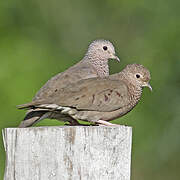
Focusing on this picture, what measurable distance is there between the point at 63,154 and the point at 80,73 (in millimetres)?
2541

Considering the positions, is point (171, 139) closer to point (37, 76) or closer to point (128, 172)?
point (37, 76)

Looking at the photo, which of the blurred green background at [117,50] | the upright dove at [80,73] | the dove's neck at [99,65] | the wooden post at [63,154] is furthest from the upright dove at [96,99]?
the blurred green background at [117,50]

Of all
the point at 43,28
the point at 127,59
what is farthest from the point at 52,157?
the point at 43,28

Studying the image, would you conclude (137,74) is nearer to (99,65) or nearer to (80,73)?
(80,73)

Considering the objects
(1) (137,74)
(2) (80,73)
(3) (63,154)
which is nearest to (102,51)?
(2) (80,73)

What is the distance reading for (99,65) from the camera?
7.66 meters

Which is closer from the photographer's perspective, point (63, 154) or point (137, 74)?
point (63, 154)

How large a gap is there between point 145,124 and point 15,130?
23.4 feet

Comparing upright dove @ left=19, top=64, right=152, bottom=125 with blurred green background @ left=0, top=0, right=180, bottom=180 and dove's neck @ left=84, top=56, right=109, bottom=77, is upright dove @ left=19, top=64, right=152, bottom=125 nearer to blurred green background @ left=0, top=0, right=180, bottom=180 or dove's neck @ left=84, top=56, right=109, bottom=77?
dove's neck @ left=84, top=56, right=109, bottom=77

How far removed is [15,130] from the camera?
4527 millimetres

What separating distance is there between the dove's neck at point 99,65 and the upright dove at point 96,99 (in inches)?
35.6

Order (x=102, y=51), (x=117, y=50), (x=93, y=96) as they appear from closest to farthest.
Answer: (x=93, y=96) → (x=102, y=51) → (x=117, y=50)

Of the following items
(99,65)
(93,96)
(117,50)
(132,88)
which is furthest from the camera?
(117,50)

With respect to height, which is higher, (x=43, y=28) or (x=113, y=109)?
(x=43, y=28)
